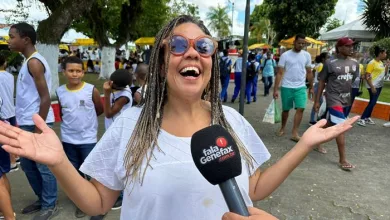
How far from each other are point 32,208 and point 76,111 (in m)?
1.14

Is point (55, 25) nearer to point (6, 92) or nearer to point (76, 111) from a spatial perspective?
point (6, 92)

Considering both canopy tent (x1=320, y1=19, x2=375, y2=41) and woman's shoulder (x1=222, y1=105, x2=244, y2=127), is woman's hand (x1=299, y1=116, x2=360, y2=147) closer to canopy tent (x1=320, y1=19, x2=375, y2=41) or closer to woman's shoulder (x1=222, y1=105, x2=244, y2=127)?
woman's shoulder (x1=222, y1=105, x2=244, y2=127)

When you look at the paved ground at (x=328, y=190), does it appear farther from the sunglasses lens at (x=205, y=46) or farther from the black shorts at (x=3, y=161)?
the sunglasses lens at (x=205, y=46)

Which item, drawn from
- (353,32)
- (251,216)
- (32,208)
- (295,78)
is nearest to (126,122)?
(251,216)

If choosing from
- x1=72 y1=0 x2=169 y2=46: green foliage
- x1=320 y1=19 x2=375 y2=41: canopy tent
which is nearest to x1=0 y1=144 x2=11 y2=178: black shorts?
x1=72 y1=0 x2=169 y2=46: green foliage

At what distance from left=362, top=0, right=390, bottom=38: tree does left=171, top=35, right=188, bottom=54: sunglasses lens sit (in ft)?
57.6

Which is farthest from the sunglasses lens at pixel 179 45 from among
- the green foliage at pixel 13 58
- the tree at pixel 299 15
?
the tree at pixel 299 15

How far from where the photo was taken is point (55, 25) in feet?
27.1

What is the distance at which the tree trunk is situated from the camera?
26.5ft

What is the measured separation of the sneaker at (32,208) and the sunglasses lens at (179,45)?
2.86 meters

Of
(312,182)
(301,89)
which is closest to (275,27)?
(301,89)

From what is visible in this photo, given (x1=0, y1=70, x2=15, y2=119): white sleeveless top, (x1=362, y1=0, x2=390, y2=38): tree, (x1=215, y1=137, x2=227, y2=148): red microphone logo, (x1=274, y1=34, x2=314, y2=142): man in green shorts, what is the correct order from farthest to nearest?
(x1=362, y1=0, x2=390, y2=38): tree
(x1=274, y1=34, x2=314, y2=142): man in green shorts
(x1=0, y1=70, x2=15, y2=119): white sleeveless top
(x1=215, y1=137, x2=227, y2=148): red microphone logo

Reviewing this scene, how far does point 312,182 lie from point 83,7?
690cm

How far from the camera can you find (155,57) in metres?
1.59
